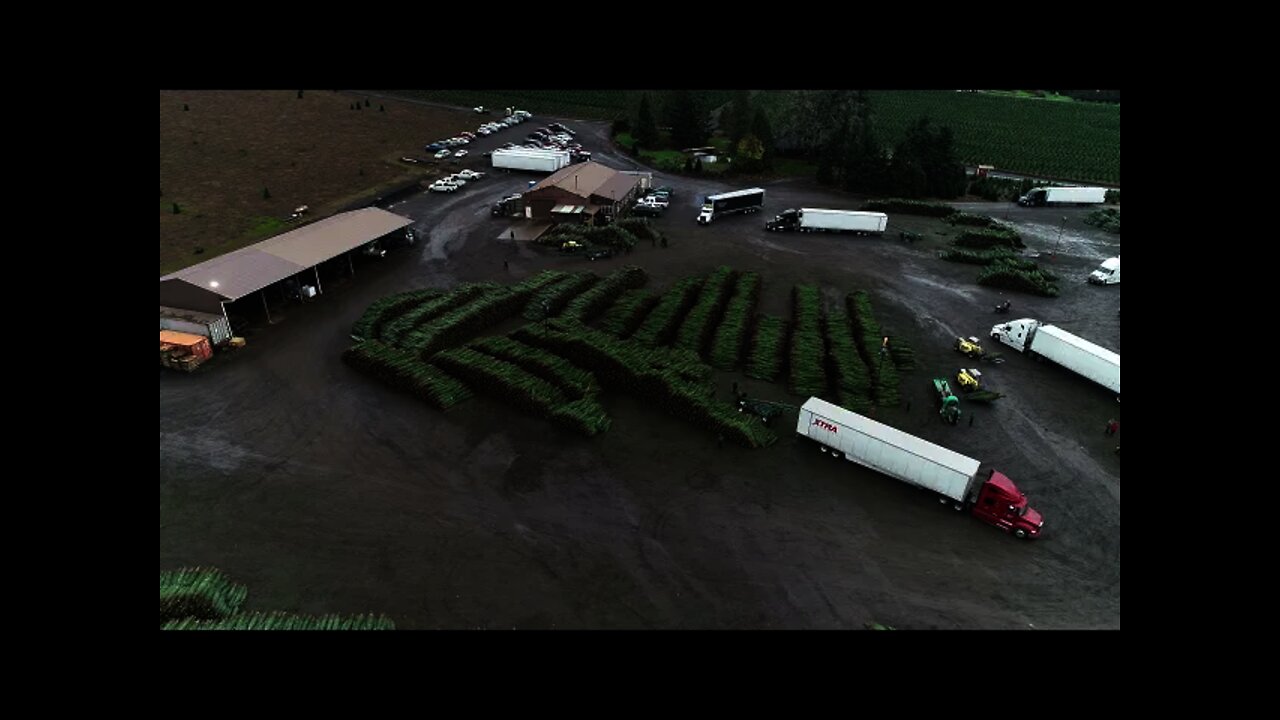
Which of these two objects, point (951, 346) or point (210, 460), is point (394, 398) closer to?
point (210, 460)

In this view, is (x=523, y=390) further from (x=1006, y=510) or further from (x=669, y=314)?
(x=1006, y=510)

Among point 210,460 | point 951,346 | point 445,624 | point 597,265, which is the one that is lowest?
point 445,624

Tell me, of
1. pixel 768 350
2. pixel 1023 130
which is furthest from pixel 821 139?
pixel 768 350

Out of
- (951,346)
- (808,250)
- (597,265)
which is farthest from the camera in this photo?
(808,250)

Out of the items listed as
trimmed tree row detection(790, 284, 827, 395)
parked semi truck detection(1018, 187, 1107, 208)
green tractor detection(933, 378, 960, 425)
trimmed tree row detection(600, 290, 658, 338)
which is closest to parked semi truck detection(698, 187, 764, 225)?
trimmed tree row detection(790, 284, 827, 395)

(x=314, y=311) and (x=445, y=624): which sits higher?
(x=314, y=311)

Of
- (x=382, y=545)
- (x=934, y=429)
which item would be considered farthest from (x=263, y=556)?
(x=934, y=429)

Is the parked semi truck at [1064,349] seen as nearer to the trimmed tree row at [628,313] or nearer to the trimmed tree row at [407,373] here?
the trimmed tree row at [628,313]
